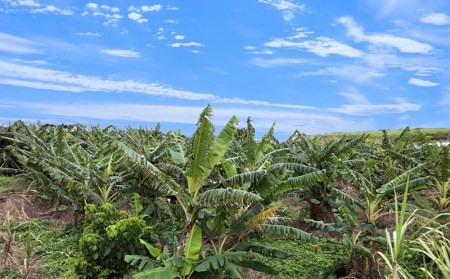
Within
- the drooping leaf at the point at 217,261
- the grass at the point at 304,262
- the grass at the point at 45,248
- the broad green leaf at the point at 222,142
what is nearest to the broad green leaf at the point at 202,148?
the broad green leaf at the point at 222,142

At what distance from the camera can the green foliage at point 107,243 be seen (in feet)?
18.0

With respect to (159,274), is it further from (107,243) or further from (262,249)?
(262,249)

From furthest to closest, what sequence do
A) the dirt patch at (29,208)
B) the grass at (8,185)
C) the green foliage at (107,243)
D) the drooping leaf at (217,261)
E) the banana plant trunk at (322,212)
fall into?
1. the grass at (8,185)
2. the dirt patch at (29,208)
3. the banana plant trunk at (322,212)
4. the green foliage at (107,243)
5. the drooping leaf at (217,261)

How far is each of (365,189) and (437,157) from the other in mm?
4054

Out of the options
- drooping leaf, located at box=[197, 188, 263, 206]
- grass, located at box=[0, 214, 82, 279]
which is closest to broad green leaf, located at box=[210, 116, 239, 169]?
drooping leaf, located at box=[197, 188, 263, 206]

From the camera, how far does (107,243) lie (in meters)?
5.59

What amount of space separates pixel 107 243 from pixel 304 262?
3.47 m

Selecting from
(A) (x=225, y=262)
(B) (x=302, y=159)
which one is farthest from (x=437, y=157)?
(A) (x=225, y=262)

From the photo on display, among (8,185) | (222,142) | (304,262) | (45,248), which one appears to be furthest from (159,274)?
(8,185)

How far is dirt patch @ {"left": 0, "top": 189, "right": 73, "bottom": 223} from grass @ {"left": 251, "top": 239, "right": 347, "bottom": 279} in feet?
17.0

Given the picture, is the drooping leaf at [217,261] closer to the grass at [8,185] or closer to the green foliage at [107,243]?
the green foliage at [107,243]

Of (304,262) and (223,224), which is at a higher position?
(223,224)

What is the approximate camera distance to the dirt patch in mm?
10234

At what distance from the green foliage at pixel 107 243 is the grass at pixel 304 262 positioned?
2.36 m
